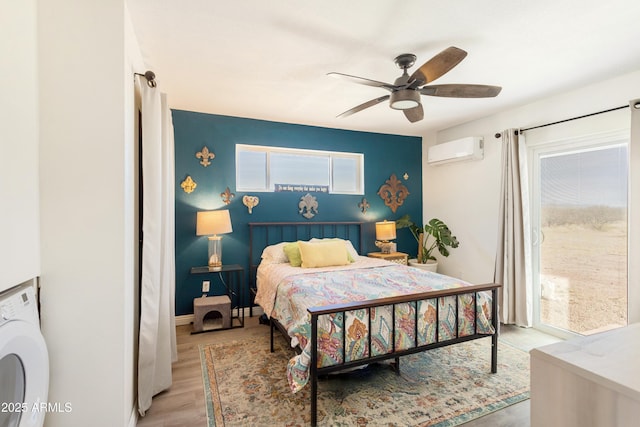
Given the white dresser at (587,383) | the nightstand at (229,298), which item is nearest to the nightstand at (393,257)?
the nightstand at (229,298)

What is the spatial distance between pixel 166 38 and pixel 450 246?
4.08 m

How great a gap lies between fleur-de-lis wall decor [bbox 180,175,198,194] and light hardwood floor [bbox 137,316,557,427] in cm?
165

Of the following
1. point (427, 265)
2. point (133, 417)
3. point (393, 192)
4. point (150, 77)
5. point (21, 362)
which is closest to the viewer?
point (21, 362)

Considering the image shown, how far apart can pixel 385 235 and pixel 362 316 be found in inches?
95.1

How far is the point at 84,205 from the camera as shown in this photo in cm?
158

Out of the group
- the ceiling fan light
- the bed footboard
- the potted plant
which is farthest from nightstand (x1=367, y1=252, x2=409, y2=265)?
the ceiling fan light

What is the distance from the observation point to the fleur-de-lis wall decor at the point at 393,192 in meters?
4.78

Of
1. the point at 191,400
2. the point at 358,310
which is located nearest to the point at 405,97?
the point at 358,310

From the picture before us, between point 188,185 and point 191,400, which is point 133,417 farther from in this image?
point 188,185

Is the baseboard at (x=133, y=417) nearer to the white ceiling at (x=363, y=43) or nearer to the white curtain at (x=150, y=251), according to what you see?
the white curtain at (x=150, y=251)

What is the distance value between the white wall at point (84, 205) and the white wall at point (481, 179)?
3.86 m

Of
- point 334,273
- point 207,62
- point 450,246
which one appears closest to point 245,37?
point 207,62

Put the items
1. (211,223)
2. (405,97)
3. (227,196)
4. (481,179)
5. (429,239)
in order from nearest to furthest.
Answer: (405,97) < (211,223) < (227,196) < (481,179) < (429,239)

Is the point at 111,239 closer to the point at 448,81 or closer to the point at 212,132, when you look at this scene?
the point at 212,132
